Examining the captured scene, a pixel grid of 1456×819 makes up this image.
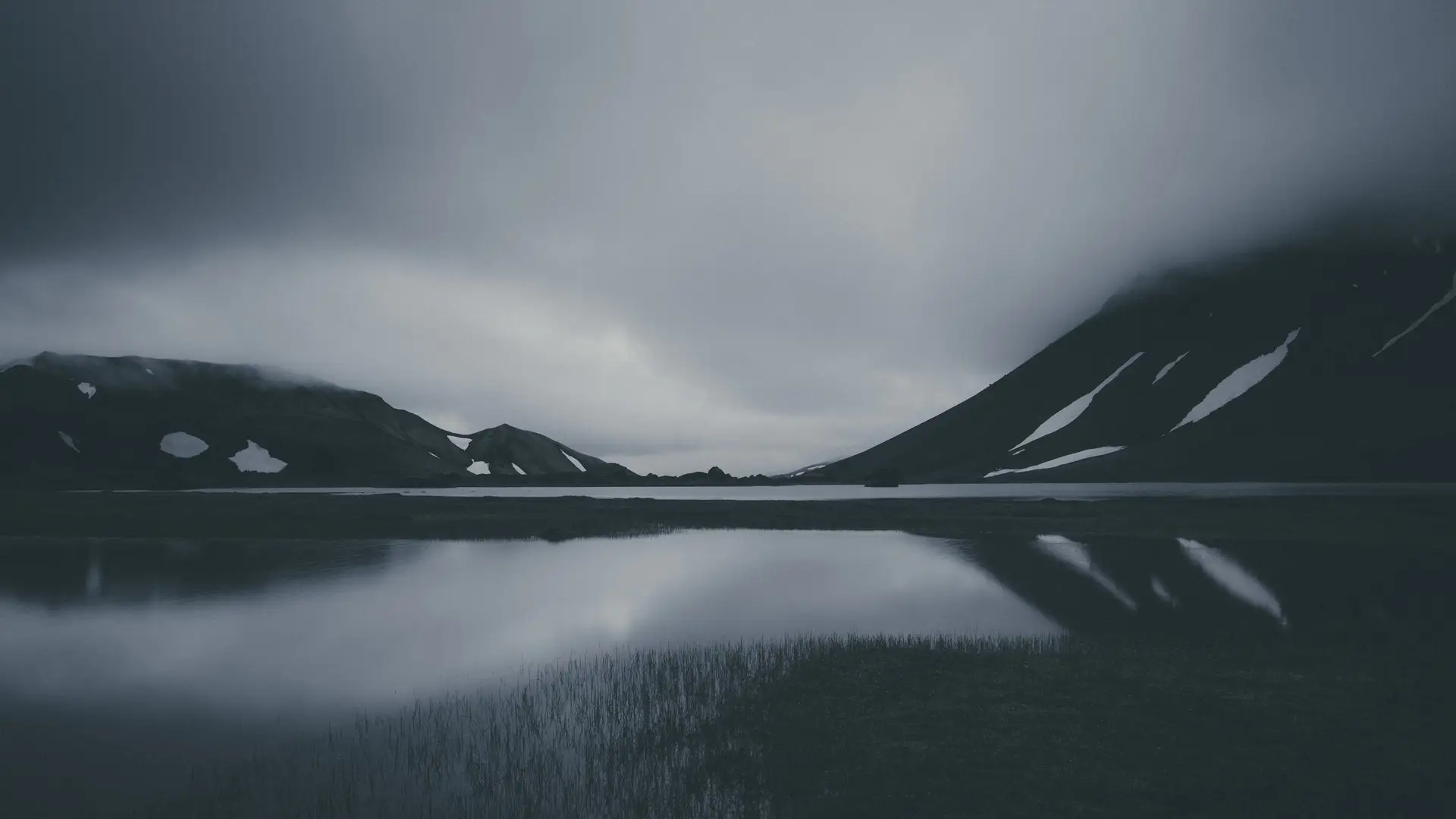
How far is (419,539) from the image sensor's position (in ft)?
222

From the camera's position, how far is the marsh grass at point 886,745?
12.9 meters

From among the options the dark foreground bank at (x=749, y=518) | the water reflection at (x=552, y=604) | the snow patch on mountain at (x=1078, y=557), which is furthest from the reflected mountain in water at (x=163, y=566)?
the snow patch on mountain at (x=1078, y=557)

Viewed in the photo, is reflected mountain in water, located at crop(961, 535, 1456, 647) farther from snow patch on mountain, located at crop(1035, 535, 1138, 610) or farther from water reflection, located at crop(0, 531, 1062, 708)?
water reflection, located at crop(0, 531, 1062, 708)

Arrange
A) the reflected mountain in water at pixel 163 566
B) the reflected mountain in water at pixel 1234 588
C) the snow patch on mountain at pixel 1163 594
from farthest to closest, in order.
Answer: the reflected mountain in water at pixel 163 566
the snow patch on mountain at pixel 1163 594
the reflected mountain in water at pixel 1234 588

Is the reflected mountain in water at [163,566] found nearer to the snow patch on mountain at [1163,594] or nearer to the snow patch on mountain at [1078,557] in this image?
the snow patch on mountain at [1078,557]

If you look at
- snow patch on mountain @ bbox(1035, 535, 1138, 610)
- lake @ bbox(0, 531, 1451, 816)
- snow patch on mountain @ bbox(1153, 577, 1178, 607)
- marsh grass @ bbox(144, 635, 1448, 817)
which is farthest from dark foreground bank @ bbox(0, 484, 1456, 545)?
marsh grass @ bbox(144, 635, 1448, 817)

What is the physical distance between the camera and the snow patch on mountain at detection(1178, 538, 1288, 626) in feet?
108

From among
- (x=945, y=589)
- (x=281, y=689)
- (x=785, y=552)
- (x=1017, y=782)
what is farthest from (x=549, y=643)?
(x=785, y=552)

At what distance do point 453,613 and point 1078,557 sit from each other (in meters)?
42.7

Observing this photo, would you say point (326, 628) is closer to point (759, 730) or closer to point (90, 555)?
point (759, 730)

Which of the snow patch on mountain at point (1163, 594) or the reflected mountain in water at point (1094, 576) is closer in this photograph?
the reflected mountain in water at point (1094, 576)

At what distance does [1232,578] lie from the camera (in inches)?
1615

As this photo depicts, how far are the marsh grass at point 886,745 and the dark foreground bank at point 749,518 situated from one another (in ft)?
161

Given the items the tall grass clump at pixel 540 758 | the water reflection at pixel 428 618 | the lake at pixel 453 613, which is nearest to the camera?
the tall grass clump at pixel 540 758
